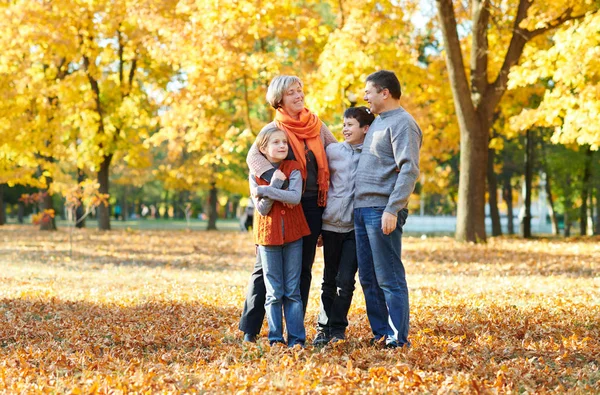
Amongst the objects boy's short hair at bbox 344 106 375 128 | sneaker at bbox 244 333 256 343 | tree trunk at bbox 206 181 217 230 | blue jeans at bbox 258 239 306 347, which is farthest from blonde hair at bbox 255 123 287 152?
tree trunk at bbox 206 181 217 230

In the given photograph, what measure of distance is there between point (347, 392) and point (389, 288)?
4.04 ft

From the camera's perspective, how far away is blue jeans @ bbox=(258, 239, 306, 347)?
5.23 meters

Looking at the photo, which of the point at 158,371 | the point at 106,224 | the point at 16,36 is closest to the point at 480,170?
the point at 158,371

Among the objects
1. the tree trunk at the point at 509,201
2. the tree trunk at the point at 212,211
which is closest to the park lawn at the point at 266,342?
the tree trunk at the point at 509,201

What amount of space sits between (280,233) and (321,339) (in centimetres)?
92

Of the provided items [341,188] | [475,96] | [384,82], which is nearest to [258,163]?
[341,188]

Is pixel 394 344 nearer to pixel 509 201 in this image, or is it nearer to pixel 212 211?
pixel 212 211

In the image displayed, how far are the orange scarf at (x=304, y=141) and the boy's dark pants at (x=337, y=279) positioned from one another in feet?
1.08

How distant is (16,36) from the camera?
21.6 m

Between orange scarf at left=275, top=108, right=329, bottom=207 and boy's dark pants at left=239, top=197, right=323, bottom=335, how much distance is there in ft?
0.36

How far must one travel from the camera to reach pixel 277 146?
512 centimetres

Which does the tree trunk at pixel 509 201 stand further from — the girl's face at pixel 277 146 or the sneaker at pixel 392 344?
the girl's face at pixel 277 146

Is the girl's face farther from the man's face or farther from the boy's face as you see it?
the man's face

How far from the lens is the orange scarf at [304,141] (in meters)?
5.21
